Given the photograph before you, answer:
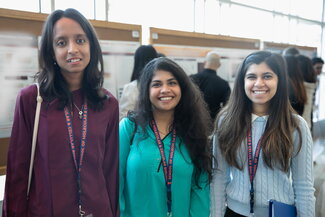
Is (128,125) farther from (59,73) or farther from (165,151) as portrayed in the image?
(59,73)

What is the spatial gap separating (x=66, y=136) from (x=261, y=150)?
1002mm

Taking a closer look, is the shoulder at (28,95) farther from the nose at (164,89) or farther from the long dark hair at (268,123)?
the long dark hair at (268,123)

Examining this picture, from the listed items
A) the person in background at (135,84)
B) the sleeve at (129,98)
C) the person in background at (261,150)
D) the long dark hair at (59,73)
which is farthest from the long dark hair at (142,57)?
the long dark hair at (59,73)

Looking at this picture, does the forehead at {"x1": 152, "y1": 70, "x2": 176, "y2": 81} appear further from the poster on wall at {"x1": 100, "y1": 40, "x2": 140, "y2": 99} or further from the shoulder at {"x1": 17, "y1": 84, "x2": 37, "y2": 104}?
the poster on wall at {"x1": 100, "y1": 40, "x2": 140, "y2": 99}

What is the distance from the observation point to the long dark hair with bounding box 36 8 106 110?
1.24 meters

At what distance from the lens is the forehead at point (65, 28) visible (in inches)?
49.0

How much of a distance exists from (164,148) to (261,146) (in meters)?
0.52

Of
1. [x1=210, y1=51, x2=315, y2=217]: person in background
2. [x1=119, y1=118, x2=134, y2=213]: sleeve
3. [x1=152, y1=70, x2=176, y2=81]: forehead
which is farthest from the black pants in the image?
[x1=152, y1=70, x2=176, y2=81]: forehead

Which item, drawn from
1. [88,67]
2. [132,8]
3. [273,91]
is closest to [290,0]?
[132,8]

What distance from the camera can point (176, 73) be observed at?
157 cm

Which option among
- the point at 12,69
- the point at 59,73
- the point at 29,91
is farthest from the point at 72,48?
the point at 12,69

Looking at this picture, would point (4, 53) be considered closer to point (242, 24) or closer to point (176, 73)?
point (176, 73)

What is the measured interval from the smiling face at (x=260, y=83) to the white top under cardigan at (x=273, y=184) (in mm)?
126

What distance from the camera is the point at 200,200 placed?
1539mm
